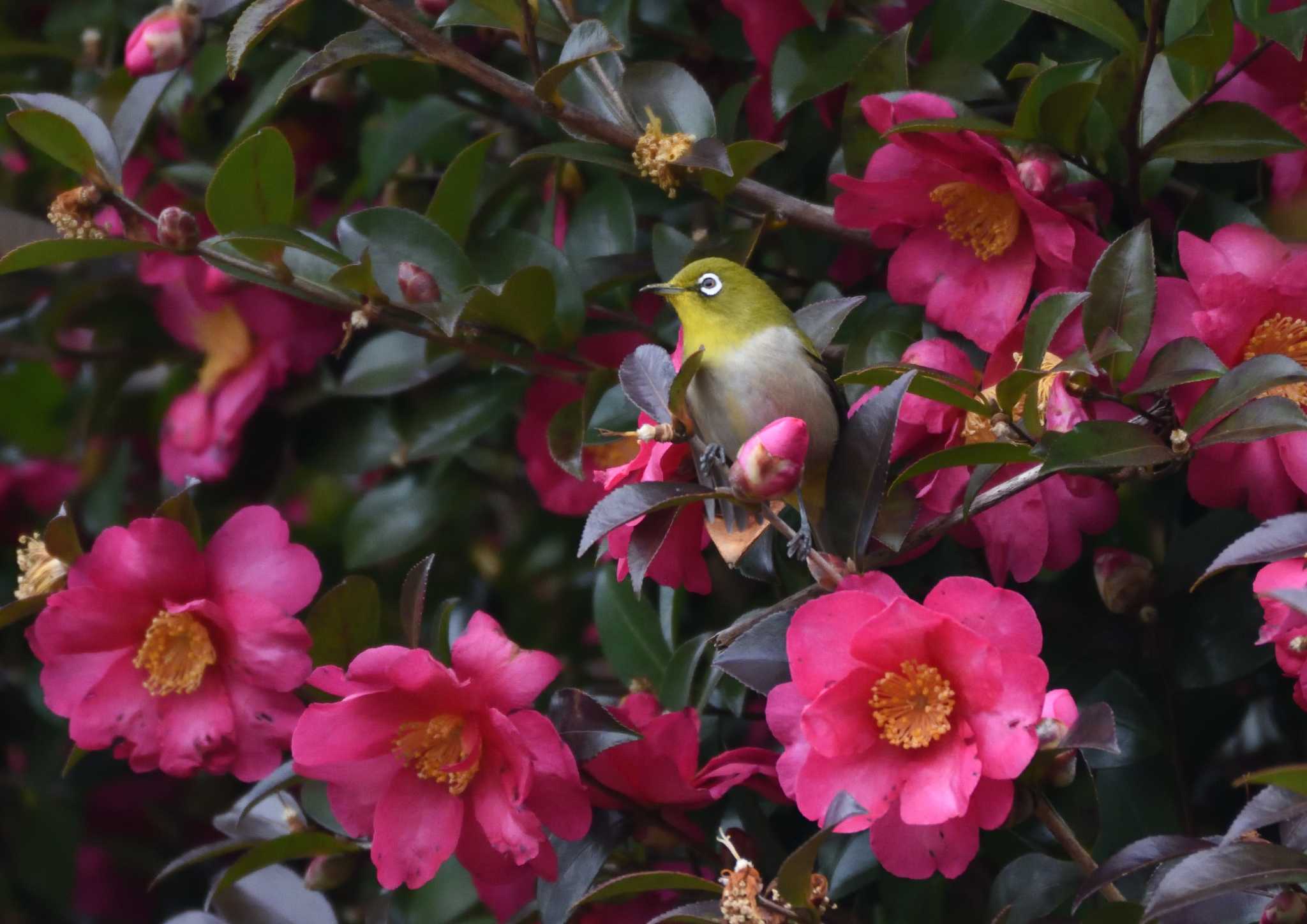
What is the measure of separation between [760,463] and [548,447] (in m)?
0.48

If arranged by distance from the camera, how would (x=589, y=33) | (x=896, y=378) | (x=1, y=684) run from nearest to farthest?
(x=896, y=378) → (x=589, y=33) → (x=1, y=684)

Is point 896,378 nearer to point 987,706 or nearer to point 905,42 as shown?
point 987,706

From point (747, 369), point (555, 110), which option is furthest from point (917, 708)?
point (555, 110)

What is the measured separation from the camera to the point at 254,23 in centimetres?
103

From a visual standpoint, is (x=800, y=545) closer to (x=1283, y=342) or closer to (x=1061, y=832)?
(x=1061, y=832)

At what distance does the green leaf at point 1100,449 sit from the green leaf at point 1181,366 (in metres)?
0.03

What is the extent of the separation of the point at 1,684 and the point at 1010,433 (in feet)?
5.11

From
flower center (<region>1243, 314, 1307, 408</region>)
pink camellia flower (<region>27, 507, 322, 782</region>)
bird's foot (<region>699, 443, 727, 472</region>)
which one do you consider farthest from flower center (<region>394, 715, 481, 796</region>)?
flower center (<region>1243, 314, 1307, 408</region>)

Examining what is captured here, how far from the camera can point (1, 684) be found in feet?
6.19

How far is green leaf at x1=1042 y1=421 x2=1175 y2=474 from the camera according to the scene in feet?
2.63

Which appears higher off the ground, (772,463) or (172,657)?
(772,463)

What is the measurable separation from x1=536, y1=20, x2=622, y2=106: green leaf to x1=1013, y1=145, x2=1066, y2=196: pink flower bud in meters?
0.30

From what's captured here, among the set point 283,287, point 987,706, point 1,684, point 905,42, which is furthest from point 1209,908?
point 1,684

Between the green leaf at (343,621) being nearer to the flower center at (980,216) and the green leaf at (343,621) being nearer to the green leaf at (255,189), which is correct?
the green leaf at (255,189)
